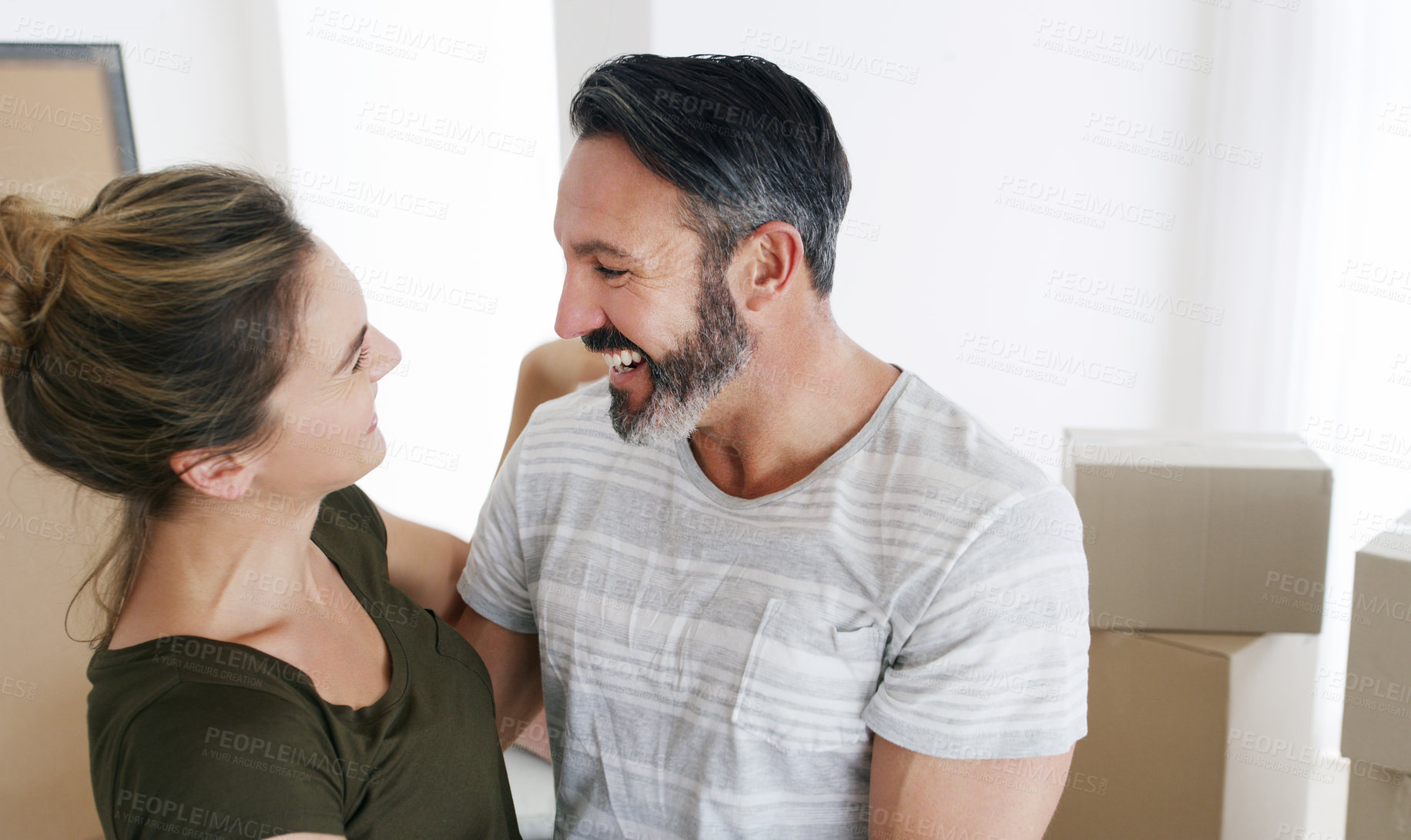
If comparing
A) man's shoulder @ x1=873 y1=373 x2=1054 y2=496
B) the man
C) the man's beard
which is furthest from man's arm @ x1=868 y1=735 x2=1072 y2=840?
the man's beard

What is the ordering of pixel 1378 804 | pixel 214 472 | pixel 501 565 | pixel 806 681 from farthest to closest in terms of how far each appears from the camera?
pixel 1378 804 < pixel 501 565 < pixel 806 681 < pixel 214 472

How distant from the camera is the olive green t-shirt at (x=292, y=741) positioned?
78 cm

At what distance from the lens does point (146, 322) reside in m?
0.82

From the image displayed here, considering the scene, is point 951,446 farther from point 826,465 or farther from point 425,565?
point 425,565

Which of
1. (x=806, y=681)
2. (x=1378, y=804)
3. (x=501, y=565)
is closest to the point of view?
(x=806, y=681)

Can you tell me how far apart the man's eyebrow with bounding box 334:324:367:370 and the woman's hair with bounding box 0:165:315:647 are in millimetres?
53

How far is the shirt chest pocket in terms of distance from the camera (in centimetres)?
102

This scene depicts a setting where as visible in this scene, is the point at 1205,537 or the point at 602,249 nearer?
the point at 602,249

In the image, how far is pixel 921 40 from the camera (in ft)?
7.20

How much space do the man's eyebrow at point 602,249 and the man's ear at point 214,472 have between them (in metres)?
0.40

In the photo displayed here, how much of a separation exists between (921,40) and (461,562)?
153 cm

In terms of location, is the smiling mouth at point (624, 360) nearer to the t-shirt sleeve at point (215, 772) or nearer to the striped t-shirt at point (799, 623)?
the striped t-shirt at point (799, 623)

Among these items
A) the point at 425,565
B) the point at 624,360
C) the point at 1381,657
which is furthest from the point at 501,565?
the point at 1381,657

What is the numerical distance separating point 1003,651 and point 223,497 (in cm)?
75
